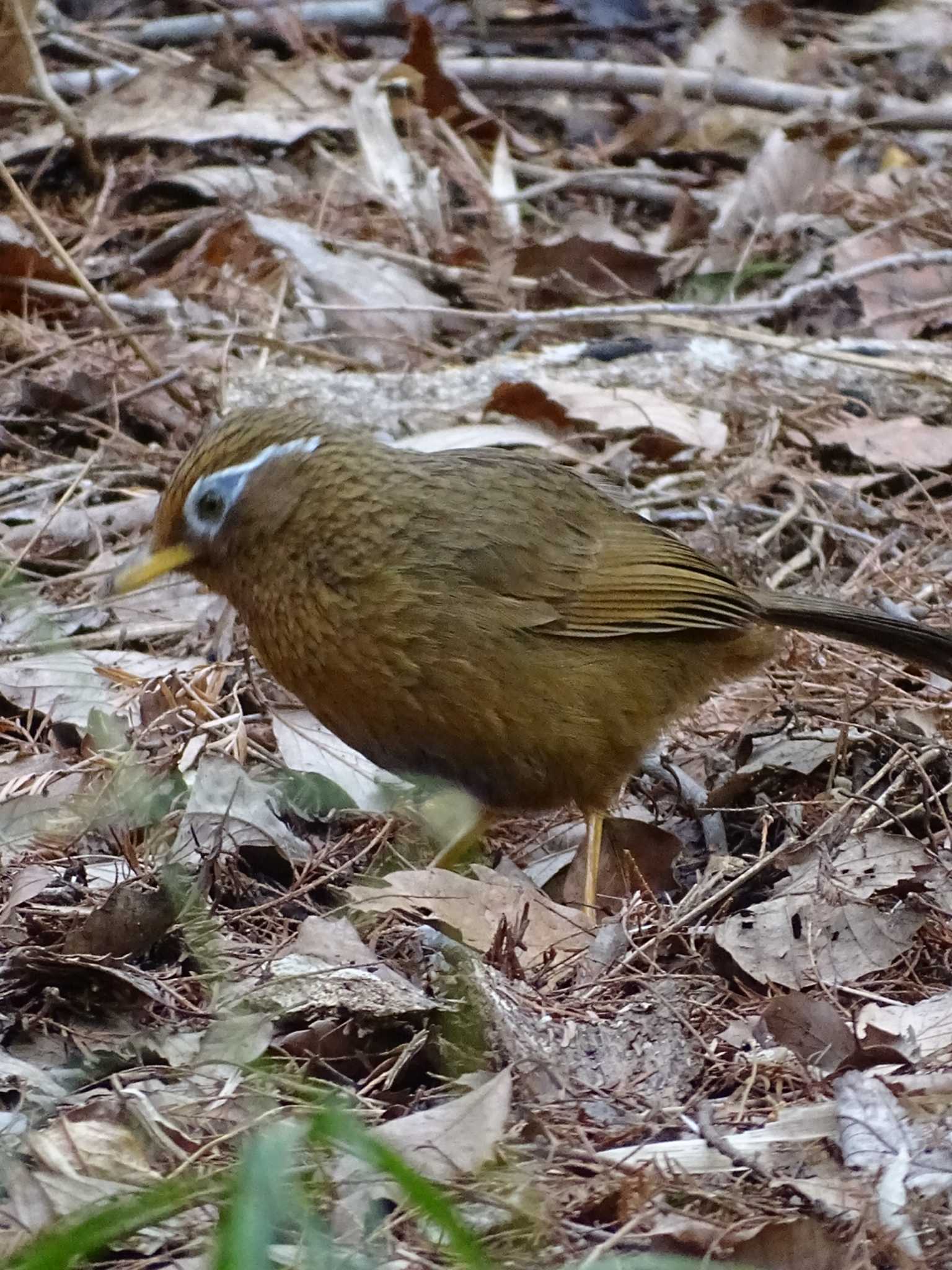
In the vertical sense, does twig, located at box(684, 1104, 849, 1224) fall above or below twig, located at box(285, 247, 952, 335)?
above

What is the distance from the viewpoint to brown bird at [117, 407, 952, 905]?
3824 millimetres

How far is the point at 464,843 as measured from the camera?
432 cm

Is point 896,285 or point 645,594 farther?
point 896,285

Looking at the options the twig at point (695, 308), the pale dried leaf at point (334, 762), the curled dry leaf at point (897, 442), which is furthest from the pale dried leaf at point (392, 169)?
the pale dried leaf at point (334, 762)

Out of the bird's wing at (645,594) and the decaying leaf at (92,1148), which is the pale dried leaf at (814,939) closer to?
the bird's wing at (645,594)

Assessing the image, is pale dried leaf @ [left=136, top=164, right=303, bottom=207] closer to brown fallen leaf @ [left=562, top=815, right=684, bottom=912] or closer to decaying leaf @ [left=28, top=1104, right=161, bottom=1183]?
brown fallen leaf @ [left=562, top=815, right=684, bottom=912]

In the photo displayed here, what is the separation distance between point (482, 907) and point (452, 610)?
0.73 metres

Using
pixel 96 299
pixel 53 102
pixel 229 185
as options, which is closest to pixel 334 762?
pixel 96 299

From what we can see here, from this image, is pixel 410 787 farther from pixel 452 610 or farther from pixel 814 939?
pixel 814 939

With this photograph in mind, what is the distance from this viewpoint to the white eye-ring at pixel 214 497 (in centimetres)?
394

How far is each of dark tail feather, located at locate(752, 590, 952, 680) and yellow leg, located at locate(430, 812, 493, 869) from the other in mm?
894

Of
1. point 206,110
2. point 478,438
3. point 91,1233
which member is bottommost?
point 478,438

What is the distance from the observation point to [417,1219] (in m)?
2.42

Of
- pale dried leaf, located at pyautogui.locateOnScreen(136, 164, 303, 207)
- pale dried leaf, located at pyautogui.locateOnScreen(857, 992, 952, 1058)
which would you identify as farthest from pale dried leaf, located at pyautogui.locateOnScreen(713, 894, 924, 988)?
pale dried leaf, located at pyautogui.locateOnScreen(136, 164, 303, 207)
